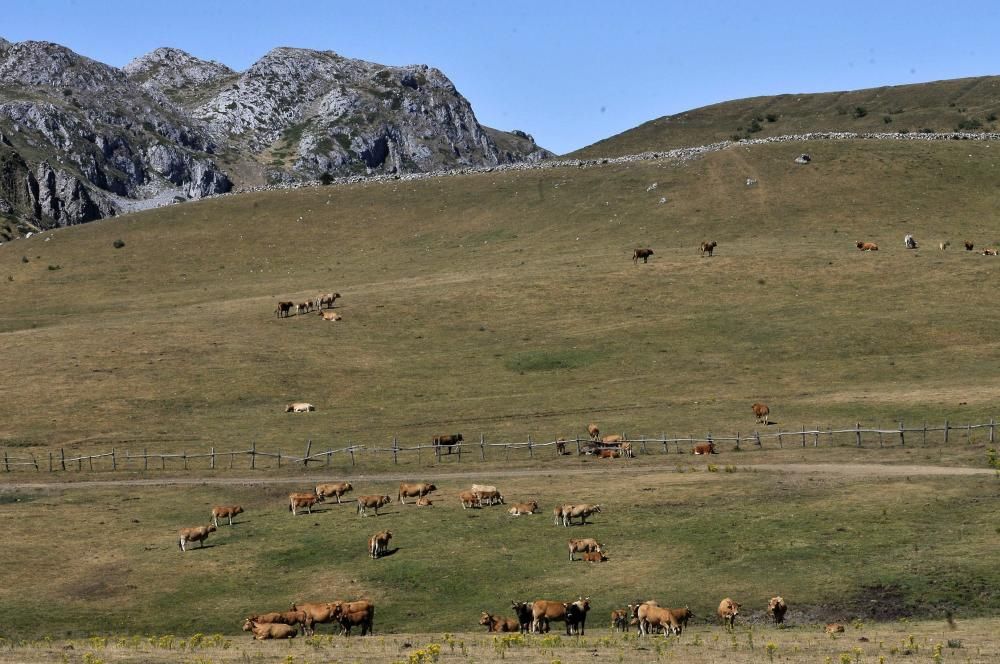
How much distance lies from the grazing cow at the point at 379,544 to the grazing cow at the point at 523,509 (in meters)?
5.91

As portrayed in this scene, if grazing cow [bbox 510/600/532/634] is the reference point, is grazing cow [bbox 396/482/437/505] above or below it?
above

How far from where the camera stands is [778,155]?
458 ft

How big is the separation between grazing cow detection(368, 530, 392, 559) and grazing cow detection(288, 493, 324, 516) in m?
7.47

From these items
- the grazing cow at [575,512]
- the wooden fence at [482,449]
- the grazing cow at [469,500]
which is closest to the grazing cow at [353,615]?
the grazing cow at [575,512]

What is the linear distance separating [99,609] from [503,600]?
43.1 feet

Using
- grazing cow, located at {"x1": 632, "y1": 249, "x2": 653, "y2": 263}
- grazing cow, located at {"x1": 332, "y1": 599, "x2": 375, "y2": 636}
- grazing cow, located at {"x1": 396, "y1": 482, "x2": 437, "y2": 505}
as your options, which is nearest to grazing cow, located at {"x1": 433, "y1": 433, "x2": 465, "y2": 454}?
grazing cow, located at {"x1": 396, "y1": 482, "x2": 437, "y2": 505}

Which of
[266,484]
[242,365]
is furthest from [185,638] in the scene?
Answer: [242,365]

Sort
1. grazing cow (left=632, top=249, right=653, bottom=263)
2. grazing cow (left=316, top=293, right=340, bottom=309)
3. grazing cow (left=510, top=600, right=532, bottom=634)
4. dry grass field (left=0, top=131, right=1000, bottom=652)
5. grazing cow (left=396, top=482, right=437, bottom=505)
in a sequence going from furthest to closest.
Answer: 1. grazing cow (left=632, top=249, right=653, bottom=263)
2. grazing cow (left=316, top=293, right=340, bottom=309)
3. grazing cow (left=396, top=482, right=437, bottom=505)
4. dry grass field (left=0, top=131, right=1000, bottom=652)
5. grazing cow (left=510, top=600, right=532, bottom=634)

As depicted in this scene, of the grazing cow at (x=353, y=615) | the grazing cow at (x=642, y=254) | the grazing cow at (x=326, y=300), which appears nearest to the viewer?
the grazing cow at (x=353, y=615)

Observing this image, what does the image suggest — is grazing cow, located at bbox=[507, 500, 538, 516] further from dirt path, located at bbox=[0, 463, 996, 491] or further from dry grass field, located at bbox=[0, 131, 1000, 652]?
dirt path, located at bbox=[0, 463, 996, 491]

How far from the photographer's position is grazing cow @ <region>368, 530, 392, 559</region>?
43562mm

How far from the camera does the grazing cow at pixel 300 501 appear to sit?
5075 centimetres

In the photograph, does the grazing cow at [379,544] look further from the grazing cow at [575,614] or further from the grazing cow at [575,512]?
the grazing cow at [575,614]

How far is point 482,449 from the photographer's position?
60.0 m
